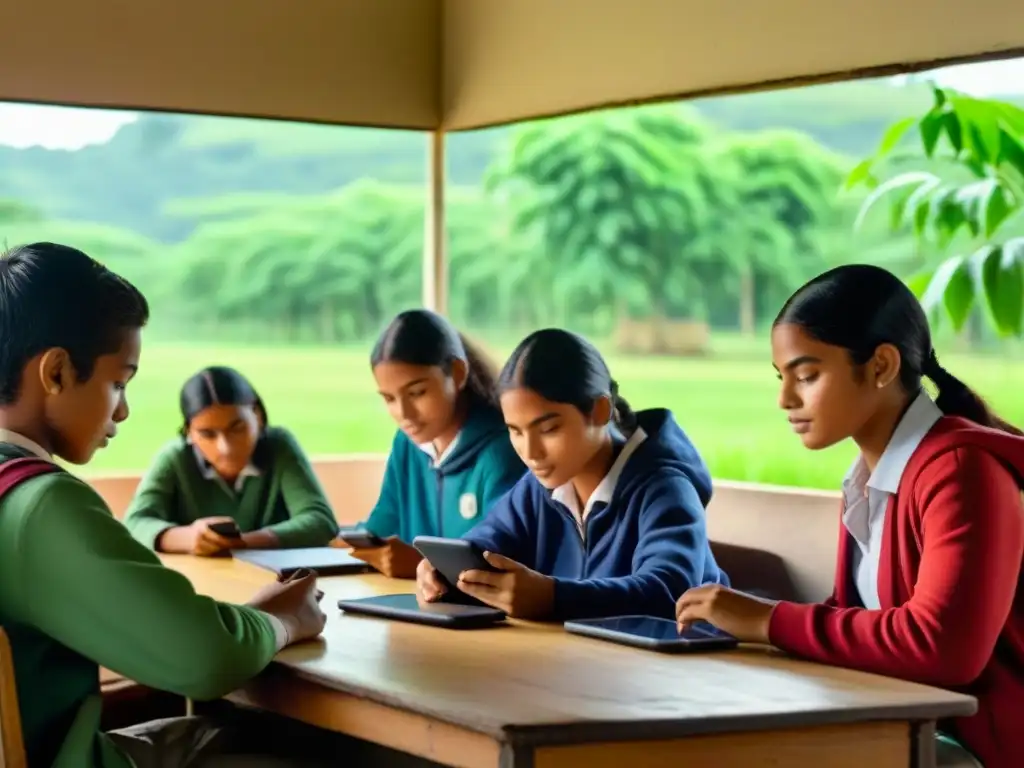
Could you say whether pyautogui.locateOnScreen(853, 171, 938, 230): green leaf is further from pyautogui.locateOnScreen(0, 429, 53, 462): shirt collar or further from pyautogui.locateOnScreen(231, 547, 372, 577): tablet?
pyautogui.locateOnScreen(0, 429, 53, 462): shirt collar

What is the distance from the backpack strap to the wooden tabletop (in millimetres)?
420

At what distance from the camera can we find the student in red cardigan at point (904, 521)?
195 centimetres

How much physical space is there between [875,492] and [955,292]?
73cm

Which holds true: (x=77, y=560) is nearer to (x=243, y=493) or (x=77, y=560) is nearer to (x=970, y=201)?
(x=243, y=493)

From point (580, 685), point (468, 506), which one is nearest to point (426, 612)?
point (580, 685)

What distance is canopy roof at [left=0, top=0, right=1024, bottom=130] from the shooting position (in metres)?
2.85

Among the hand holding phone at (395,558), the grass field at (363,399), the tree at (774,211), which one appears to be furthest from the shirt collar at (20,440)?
the tree at (774,211)

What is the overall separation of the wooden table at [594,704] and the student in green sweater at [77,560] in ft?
0.43

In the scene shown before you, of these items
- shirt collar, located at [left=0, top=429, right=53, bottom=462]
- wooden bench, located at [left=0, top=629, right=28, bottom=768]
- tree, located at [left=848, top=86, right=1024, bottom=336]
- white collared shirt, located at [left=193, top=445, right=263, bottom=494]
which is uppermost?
tree, located at [left=848, top=86, right=1024, bottom=336]

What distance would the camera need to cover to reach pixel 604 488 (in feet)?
8.36

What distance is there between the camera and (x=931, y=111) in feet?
9.18

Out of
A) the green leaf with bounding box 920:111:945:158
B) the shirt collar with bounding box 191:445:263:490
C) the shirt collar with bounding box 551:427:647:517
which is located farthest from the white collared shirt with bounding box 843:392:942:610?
the shirt collar with bounding box 191:445:263:490

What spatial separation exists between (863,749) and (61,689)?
1.00 meters

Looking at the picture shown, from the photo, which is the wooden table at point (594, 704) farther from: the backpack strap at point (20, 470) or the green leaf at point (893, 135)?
the green leaf at point (893, 135)
